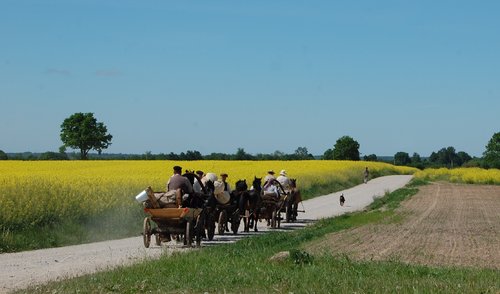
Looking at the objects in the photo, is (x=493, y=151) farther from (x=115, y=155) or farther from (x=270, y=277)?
(x=270, y=277)

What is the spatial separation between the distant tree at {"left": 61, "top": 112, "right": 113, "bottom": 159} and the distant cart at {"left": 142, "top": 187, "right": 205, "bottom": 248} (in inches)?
3955

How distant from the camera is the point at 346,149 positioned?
148000mm

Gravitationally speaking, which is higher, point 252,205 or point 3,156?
point 3,156

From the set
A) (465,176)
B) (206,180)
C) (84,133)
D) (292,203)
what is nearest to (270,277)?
(206,180)

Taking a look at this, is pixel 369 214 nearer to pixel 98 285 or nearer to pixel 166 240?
pixel 166 240

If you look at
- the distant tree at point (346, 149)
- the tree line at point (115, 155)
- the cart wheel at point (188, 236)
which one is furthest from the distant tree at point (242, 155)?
the cart wheel at point (188, 236)

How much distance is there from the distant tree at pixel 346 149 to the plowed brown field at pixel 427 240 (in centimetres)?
11039

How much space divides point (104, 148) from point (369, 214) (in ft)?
303

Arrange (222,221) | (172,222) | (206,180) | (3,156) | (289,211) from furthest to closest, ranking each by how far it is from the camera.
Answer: (3,156), (289,211), (222,221), (206,180), (172,222)

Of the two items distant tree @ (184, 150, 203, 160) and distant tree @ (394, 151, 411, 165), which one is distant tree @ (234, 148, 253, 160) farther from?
distant tree @ (394, 151, 411, 165)

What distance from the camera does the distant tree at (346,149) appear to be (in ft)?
483

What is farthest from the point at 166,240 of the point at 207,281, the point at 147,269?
the point at 207,281

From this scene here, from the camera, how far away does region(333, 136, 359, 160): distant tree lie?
5792 inches

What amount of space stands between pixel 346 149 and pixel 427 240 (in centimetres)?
12558
